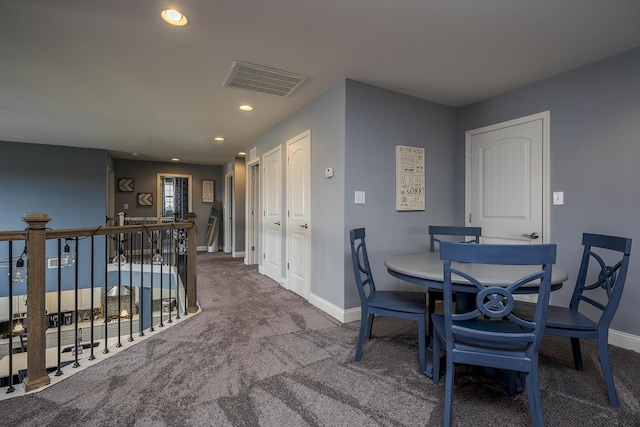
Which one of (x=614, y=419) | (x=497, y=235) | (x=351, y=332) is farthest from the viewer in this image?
(x=497, y=235)

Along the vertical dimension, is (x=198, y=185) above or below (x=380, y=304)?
above

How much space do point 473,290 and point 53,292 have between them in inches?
316

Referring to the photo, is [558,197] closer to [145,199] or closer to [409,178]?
[409,178]

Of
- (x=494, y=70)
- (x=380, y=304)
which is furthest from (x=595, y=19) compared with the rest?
(x=380, y=304)

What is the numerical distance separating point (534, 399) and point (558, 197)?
2127mm

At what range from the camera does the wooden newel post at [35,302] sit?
5.83ft

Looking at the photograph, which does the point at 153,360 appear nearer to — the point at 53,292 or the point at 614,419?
the point at 614,419

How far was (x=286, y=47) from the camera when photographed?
91.4 inches

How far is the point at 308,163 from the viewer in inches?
141

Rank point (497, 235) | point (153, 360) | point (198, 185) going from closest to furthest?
point (153, 360) < point (497, 235) < point (198, 185)

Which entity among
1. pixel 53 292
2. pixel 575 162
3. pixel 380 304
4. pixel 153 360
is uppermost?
pixel 575 162

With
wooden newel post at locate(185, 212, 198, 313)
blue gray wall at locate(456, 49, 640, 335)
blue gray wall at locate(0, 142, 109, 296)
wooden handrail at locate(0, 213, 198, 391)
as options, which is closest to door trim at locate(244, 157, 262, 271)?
wooden newel post at locate(185, 212, 198, 313)

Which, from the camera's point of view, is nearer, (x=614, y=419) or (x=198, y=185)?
(x=614, y=419)

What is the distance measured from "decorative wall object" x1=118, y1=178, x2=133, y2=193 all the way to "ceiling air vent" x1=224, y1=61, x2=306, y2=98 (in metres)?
5.96
